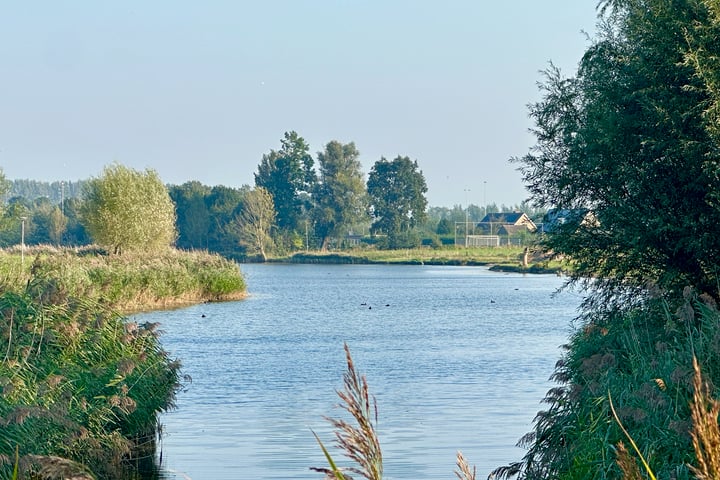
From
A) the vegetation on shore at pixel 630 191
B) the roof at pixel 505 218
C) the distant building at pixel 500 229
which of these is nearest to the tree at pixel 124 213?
the vegetation on shore at pixel 630 191

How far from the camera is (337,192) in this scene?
131375 mm

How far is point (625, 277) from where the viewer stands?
1814 centimetres

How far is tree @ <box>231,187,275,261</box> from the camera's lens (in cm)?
12212

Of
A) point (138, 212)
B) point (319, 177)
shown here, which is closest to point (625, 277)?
point (138, 212)

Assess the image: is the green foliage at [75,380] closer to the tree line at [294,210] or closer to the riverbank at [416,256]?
the riverbank at [416,256]

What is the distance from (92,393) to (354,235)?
13673 centimetres

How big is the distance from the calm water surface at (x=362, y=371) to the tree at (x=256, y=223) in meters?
67.6

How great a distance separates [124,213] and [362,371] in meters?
38.5

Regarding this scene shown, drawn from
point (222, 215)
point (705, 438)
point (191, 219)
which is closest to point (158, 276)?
point (705, 438)

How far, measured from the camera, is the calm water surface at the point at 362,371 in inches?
597

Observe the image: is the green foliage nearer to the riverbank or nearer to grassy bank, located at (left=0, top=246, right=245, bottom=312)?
grassy bank, located at (left=0, top=246, right=245, bottom=312)

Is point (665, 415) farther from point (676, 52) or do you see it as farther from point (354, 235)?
point (354, 235)

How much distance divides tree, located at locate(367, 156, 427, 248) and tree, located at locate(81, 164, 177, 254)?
73.5m

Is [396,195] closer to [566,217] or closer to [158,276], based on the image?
[158,276]
